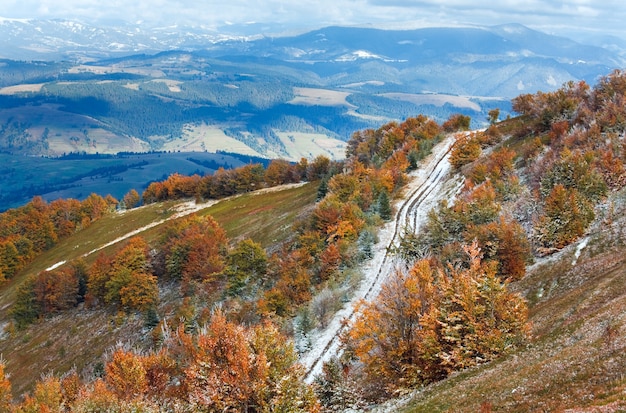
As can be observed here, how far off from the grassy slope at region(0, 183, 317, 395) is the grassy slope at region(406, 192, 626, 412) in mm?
51676

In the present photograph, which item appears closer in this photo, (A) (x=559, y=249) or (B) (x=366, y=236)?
(A) (x=559, y=249)

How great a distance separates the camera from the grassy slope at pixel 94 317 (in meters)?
69.9

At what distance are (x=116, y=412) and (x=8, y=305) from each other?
88413mm

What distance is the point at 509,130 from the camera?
99.6 metres

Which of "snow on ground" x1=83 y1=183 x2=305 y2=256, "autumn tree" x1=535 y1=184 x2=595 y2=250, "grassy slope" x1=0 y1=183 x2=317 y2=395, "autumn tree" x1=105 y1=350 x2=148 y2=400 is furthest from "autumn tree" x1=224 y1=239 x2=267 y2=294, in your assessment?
"snow on ground" x1=83 y1=183 x2=305 y2=256

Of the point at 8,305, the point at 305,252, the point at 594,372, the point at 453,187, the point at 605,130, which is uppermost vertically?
the point at 605,130

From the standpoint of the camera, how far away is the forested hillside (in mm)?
28625

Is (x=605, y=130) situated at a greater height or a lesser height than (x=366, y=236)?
greater

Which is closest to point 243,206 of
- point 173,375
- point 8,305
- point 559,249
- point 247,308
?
point 8,305

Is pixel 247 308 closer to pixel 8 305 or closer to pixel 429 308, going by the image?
pixel 429 308

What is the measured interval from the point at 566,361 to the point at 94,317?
258 feet

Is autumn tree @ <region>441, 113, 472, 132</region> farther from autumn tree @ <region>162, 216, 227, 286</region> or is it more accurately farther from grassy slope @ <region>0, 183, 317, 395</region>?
autumn tree @ <region>162, 216, 227, 286</region>

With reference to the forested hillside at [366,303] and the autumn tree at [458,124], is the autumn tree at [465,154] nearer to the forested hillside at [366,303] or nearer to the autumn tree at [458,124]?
the forested hillside at [366,303]

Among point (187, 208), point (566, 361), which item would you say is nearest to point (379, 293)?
point (566, 361)
